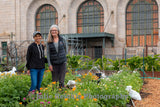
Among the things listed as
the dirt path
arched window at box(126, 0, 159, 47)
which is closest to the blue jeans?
the dirt path

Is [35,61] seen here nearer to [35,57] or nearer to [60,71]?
[35,57]

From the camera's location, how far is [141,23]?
21203 mm

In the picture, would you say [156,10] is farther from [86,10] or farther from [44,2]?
[44,2]

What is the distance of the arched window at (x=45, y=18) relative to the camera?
24.3 m

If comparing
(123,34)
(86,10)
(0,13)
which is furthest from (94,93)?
(0,13)

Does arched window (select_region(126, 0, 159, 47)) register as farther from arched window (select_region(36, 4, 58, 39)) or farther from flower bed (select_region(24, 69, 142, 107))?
flower bed (select_region(24, 69, 142, 107))

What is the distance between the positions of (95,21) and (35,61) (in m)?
17.7

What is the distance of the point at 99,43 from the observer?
22.5 meters

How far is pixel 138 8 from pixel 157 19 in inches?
88.1

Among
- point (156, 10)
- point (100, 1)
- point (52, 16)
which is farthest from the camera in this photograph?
point (52, 16)

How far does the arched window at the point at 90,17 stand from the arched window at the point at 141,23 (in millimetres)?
3027

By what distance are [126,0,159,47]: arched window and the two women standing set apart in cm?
1687

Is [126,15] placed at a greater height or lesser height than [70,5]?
lesser

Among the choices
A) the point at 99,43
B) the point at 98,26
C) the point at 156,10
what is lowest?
the point at 99,43
